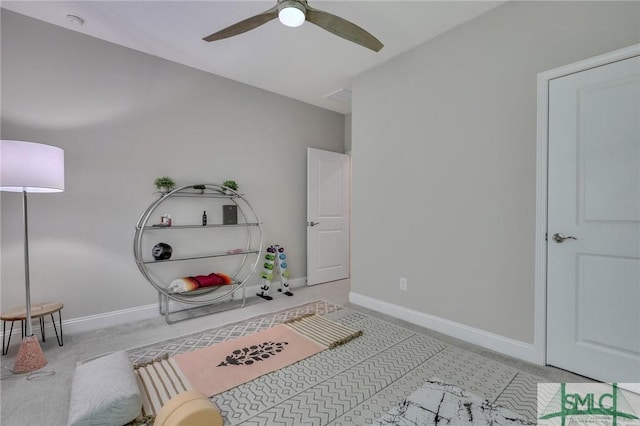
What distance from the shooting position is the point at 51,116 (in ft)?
8.78

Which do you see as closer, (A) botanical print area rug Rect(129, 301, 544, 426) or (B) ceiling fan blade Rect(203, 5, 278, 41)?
(A) botanical print area rug Rect(129, 301, 544, 426)

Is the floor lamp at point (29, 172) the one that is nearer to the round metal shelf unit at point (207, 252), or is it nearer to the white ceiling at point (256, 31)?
the round metal shelf unit at point (207, 252)

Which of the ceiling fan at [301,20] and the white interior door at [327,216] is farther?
the white interior door at [327,216]

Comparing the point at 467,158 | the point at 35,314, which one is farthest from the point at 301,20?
the point at 35,314

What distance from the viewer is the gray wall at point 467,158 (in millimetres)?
2213

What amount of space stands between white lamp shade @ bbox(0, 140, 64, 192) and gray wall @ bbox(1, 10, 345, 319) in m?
0.64

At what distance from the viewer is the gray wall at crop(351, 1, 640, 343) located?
221cm

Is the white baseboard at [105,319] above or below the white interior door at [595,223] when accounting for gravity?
below

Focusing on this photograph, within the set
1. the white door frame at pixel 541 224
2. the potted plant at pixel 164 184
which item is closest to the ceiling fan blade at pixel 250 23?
the potted plant at pixel 164 184

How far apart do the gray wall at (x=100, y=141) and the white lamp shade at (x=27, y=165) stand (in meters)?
0.64

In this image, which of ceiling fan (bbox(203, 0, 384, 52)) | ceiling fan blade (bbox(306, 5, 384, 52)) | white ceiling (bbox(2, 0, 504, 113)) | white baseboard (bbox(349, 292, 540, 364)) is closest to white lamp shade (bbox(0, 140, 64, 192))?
white ceiling (bbox(2, 0, 504, 113))

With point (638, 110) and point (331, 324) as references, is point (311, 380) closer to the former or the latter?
point (331, 324)

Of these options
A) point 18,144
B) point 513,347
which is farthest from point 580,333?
point 18,144

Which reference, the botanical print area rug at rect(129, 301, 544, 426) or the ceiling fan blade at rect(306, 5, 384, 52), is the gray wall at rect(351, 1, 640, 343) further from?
the ceiling fan blade at rect(306, 5, 384, 52)
